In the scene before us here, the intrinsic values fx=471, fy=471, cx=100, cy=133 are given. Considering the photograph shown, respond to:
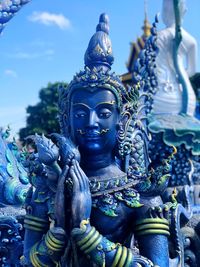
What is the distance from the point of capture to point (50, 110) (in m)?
16.9

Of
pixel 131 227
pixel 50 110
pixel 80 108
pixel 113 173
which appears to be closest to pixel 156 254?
pixel 131 227

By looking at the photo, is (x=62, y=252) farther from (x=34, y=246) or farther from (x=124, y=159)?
(x=124, y=159)

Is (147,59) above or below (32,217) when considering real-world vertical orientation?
above

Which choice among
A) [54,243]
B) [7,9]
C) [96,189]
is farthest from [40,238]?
[7,9]

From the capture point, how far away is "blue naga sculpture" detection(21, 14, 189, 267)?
75.4 inches

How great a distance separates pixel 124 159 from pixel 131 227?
1.18 feet

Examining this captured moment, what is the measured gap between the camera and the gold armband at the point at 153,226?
6.71 feet

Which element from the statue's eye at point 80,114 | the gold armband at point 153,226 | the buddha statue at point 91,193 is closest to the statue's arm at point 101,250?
the buddha statue at point 91,193

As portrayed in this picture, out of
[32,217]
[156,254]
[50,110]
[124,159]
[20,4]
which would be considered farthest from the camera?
[50,110]

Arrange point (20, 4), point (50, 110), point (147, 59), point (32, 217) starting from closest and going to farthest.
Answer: point (32, 217)
point (20, 4)
point (147, 59)
point (50, 110)

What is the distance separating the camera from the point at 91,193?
206 centimetres

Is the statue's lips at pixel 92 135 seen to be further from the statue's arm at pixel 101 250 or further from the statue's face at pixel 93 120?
the statue's arm at pixel 101 250

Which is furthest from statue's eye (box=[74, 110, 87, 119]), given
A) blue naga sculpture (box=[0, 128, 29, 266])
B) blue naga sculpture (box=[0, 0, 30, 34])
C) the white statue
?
the white statue

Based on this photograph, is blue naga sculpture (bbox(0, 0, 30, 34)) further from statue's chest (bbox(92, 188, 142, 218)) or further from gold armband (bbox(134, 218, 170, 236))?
gold armband (bbox(134, 218, 170, 236))
